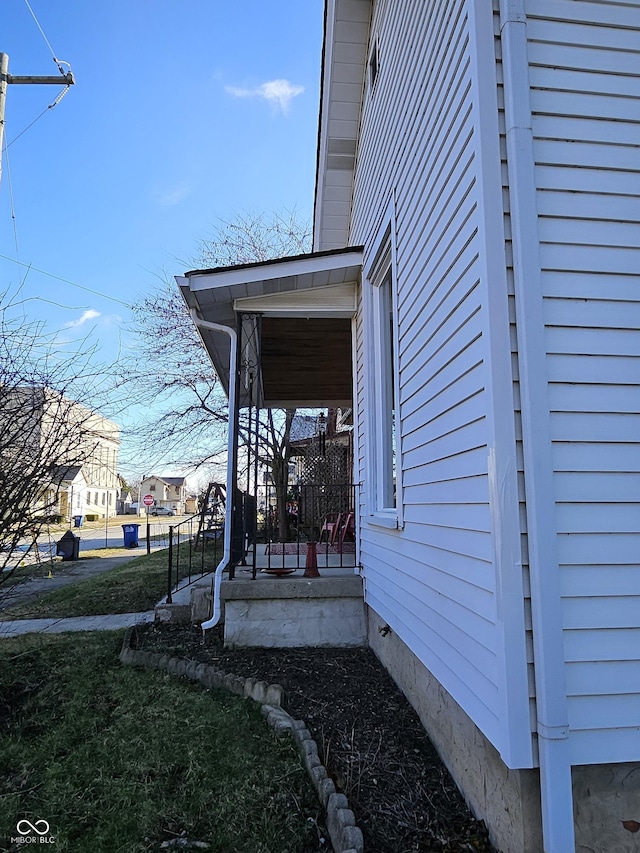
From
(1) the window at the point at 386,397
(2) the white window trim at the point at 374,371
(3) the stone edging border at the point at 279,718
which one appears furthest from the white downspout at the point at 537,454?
(1) the window at the point at 386,397

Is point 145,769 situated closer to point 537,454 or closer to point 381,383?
point 537,454

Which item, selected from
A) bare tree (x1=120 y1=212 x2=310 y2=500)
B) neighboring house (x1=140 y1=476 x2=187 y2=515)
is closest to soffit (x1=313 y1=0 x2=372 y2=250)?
bare tree (x1=120 y1=212 x2=310 y2=500)

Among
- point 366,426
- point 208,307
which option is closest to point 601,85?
point 366,426

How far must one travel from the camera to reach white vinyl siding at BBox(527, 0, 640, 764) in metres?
1.73

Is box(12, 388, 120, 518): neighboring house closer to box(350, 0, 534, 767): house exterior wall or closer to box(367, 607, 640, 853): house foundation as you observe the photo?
box(350, 0, 534, 767): house exterior wall

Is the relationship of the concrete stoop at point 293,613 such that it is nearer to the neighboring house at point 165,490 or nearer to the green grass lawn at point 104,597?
the green grass lawn at point 104,597

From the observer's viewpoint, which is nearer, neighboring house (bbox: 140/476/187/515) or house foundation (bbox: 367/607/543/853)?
house foundation (bbox: 367/607/543/853)

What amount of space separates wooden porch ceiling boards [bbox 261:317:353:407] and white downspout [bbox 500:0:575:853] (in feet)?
11.7

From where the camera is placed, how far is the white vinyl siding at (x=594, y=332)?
1726 millimetres

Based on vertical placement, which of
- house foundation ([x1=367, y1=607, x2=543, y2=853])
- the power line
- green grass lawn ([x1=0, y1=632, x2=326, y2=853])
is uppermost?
the power line

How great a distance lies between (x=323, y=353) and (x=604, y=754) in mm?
5284

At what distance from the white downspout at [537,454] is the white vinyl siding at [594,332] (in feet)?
0.19

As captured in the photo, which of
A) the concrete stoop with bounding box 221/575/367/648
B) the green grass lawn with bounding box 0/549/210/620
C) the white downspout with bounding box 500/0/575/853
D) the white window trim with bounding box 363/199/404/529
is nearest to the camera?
the white downspout with bounding box 500/0/575/853

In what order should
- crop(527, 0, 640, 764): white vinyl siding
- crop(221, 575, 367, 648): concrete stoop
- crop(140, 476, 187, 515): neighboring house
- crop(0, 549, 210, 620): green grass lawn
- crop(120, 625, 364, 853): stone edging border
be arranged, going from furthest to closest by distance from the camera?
crop(140, 476, 187, 515): neighboring house
crop(0, 549, 210, 620): green grass lawn
crop(221, 575, 367, 648): concrete stoop
crop(120, 625, 364, 853): stone edging border
crop(527, 0, 640, 764): white vinyl siding
